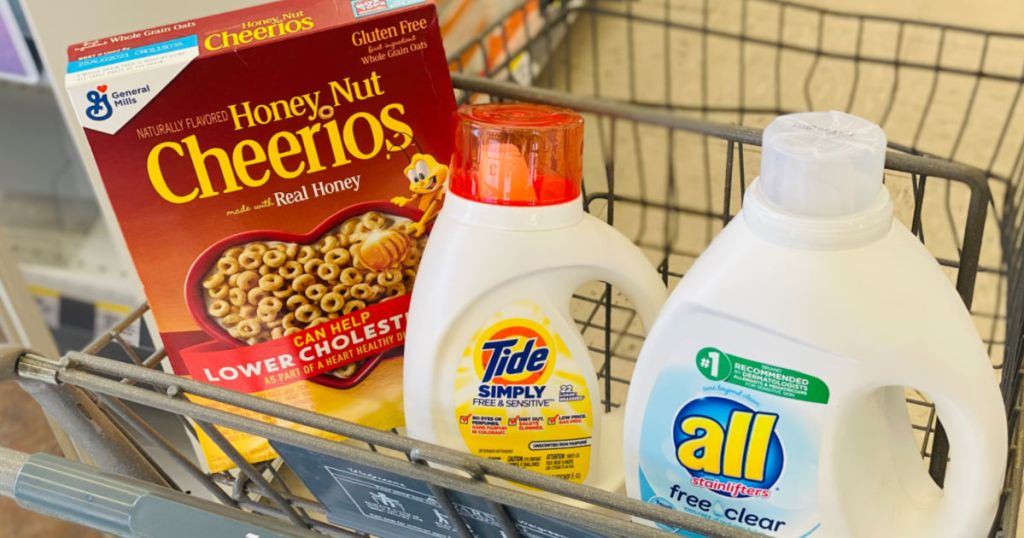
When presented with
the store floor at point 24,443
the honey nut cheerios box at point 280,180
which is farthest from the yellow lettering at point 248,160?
the store floor at point 24,443

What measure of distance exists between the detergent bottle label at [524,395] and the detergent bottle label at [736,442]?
0.06 metres

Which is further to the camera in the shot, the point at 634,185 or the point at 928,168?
the point at 634,185

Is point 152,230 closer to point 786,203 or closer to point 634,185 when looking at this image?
point 786,203

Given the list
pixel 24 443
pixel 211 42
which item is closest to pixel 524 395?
Answer: pixel 211 42

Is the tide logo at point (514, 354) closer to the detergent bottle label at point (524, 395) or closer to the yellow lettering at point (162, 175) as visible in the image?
the detergent bottle label at point (524, 395)

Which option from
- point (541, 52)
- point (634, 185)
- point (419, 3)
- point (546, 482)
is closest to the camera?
point (546, 482)

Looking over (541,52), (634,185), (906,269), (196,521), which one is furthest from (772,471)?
(541,52)

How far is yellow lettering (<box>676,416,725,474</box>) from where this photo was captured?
0.44m

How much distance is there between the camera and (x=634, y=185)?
1223 mm

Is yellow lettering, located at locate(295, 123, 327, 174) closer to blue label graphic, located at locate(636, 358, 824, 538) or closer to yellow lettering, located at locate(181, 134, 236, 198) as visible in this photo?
yellow lettering, located at locate(181, 134, 236, 198)

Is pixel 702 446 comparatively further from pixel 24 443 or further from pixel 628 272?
pixel 24 443

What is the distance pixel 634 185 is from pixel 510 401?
76 centimetres

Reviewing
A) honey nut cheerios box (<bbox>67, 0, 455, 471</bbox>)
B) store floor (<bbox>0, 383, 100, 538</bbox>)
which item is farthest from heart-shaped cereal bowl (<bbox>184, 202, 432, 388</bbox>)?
store floor (<bbox>0, 383, 100, 538</bbox>)

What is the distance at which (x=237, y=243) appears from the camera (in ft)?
1.72
